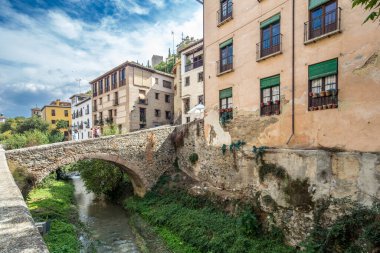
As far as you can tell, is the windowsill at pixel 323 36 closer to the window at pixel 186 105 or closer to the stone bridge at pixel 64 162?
the stone bridge at pixel 64 162

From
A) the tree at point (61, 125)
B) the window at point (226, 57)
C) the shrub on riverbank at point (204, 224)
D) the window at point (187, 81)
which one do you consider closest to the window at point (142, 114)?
the window at point (187, 81)

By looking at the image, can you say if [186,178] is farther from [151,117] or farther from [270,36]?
[151,117]

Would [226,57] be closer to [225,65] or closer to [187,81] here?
[225,65]

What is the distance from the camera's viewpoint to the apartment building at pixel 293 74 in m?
7.66

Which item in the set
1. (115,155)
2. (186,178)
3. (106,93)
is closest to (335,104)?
(186,178)

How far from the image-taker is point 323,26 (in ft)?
28.7

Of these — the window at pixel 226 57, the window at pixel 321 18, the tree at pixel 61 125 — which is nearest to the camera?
the window at pixel 321 18

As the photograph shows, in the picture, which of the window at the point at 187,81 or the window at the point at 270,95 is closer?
the window at the point at 270,95

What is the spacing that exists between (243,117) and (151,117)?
18.7 metres

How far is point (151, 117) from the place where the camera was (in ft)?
95.5

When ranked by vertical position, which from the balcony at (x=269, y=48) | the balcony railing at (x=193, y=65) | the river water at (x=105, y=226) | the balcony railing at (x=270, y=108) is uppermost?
the balcony railing at (x=193, y=65)

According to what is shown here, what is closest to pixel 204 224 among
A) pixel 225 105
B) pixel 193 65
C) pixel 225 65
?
pixel 225 105

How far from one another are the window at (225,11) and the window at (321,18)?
453 centimetres

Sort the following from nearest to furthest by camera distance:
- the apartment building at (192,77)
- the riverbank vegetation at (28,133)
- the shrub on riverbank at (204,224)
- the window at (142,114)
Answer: the shrub on riverbank at (204,224)
the apartment building at (192,77)
the riverbank vegetation at (28,133)
the window at (142,114)
